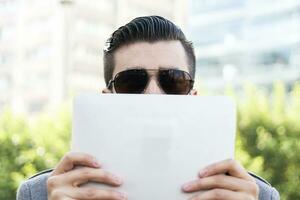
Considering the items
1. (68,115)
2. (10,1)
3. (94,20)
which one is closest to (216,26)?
(94,20)

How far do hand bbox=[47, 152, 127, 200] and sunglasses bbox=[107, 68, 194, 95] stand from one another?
26 cm

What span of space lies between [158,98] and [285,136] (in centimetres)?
663

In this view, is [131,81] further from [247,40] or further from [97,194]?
[247,40]

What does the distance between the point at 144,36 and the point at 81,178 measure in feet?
1.60

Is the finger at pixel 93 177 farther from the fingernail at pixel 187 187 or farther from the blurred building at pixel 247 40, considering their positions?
the blurred building at pixel 247 40

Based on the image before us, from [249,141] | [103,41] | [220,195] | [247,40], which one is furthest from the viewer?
[247,40]

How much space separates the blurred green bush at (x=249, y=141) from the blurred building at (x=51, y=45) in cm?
2171

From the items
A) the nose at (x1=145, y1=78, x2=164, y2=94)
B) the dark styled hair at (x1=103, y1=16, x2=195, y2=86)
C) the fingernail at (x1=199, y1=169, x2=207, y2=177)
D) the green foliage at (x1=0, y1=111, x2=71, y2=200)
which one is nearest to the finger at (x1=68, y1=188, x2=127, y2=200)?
the fingernail at (x1=199, y1=169, x2=207, y2=177)

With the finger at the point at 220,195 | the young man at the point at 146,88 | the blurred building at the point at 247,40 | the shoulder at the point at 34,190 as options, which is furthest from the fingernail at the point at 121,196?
the blurred building at the point at 247,40

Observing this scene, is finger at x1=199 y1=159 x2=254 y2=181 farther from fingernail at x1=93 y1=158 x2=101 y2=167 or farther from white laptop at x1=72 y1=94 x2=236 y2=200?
fingernail at x1=93 y1=158 x2=101 y2=167

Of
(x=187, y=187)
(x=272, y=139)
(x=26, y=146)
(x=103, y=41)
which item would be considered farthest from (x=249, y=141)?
(x=103, y=41)

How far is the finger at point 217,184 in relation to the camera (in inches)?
39.2

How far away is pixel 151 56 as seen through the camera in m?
1.34

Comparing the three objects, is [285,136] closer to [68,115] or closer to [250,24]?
[68,115]
